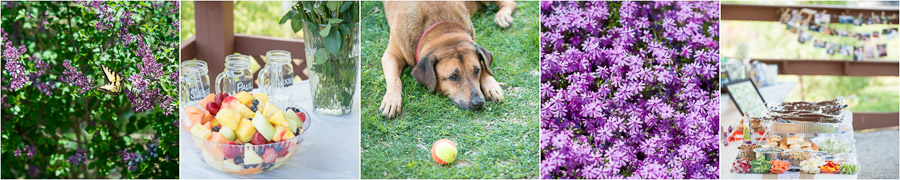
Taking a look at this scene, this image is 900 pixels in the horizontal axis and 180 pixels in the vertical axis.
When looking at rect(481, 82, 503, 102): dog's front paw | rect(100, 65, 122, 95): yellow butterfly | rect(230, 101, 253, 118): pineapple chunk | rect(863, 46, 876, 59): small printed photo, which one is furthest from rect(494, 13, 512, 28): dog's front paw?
rect(863, 46, 876, 59): small printed photo

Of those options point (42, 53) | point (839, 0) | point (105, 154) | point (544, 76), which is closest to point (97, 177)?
point (105, 154)

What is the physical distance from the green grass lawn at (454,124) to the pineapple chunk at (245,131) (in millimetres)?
444

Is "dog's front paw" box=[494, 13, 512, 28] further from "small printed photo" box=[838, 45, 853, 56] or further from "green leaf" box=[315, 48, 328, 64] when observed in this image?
"small printed photo" box=[838, 45, 853, 56]

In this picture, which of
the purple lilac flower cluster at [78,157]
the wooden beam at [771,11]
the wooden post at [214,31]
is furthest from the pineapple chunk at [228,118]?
the wooden beam at [771,11]

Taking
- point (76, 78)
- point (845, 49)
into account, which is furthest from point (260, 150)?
point (845, 49)

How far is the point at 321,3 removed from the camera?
249 cm

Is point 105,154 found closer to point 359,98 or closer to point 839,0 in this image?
point 359,98

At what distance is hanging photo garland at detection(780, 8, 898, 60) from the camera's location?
140 inches

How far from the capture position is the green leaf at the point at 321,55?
254 cm

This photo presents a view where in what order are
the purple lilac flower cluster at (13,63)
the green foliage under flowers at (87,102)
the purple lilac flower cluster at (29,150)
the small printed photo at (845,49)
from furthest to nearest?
the small printed photo at (845,49) → the purple lilac flower cluster at (29,150) → the purple lilac flower cluster at (13,63) → the green foliage under flowers at (87,102)

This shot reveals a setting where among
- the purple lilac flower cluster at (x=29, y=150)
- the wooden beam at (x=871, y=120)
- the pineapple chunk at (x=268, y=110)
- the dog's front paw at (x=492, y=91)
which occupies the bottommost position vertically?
the purple lilac flower cluster at (x=29, y=150)

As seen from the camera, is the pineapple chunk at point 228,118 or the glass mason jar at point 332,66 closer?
the pineapple chunk at point 228,118

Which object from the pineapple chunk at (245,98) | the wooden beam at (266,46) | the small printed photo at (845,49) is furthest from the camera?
the small printed photo at (845,49)

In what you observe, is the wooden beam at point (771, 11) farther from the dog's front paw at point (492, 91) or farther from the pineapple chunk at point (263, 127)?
the pineapple chunk at point (263, 127)
